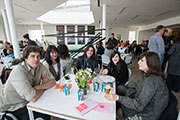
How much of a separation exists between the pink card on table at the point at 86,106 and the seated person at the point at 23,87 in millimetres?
538

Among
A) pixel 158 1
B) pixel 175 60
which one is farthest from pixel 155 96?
pixel 158 1

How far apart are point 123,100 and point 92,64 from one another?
1.24 meters

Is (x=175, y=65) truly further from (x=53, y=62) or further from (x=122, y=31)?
(x=122, y=31)

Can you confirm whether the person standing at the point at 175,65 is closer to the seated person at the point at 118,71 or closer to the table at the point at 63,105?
the seated person at the point at 118,71

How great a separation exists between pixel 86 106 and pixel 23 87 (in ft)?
2.38

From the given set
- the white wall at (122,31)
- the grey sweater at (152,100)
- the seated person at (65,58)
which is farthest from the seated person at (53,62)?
the white wall at (122,31)

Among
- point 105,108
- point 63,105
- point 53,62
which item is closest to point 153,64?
point 105,108

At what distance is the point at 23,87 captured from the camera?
1.03 meters

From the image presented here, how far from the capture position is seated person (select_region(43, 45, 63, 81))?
73.6 inches

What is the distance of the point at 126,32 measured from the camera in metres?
12.2

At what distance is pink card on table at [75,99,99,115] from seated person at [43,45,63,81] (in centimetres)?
111

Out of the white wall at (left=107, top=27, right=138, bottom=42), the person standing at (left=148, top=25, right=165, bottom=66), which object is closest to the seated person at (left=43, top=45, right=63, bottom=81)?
the person standing at (left=148, top=25, right=165, bottom=66)

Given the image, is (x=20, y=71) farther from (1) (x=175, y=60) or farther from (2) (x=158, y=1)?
(2) (x=158, y=1)

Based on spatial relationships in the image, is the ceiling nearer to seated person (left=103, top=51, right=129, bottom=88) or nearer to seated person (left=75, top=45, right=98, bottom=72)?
seated person (left=75, top=45, right=98, bottom=72)
